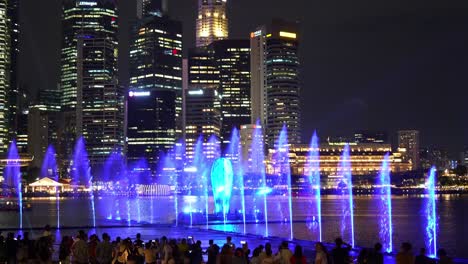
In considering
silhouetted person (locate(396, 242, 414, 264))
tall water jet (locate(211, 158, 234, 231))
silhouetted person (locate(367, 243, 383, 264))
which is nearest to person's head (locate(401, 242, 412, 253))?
silhouetted person (locate(396, 242, 414, 264))

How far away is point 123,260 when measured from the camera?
21.8 metres

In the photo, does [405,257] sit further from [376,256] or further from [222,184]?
[222,184]

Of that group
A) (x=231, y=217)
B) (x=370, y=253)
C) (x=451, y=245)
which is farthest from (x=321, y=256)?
(x=231, y=217)

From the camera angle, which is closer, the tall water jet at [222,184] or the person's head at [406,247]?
the person's head at [406,247]

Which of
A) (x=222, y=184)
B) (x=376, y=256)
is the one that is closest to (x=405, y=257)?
(x=376, y=256)

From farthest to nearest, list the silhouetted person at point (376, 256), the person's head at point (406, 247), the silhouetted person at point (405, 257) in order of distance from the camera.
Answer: the silhouetted person at point (376, 256) < the silhouetted person at point (405, 257) < the person's head at point (406, 247)

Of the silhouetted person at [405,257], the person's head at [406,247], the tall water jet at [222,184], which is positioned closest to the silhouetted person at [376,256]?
the silhouetted person at [405,257]

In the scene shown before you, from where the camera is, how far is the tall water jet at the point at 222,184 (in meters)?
67.1

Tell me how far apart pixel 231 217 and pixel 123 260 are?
43.5 m

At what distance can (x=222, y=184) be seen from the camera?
222 feet

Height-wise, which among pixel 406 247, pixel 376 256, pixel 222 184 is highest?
pixel 222 184

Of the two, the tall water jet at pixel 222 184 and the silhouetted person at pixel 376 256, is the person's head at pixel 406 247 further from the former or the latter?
the tall water jet at pixel 222 184

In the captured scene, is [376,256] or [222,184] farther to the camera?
[222,184]

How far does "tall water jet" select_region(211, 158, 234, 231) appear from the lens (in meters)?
67.1
